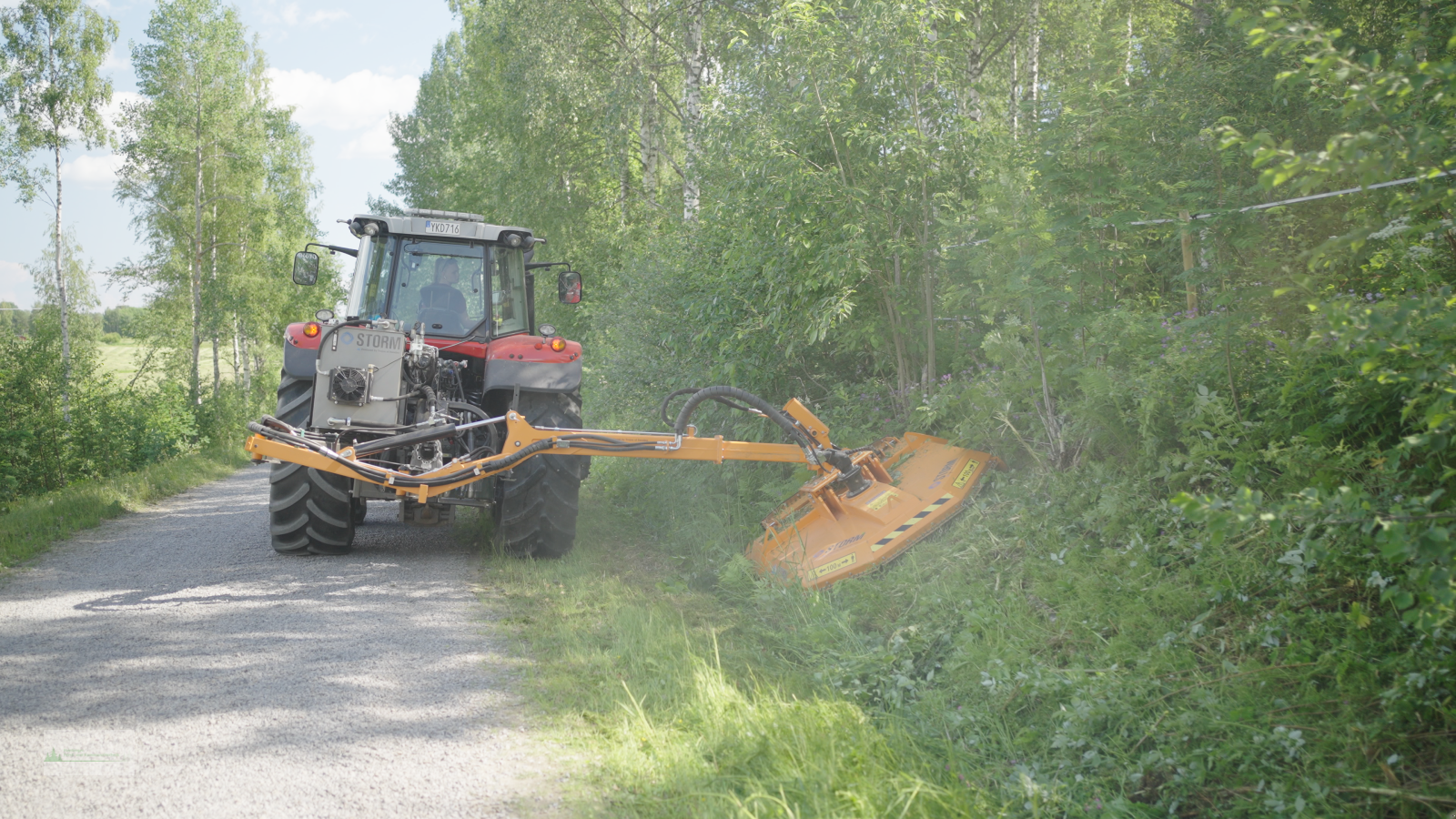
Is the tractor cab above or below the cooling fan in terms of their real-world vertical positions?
above

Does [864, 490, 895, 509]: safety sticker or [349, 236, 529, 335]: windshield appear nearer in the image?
[864, 490, 895, 509]: safety sticker

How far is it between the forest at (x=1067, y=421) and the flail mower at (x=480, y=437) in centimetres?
33

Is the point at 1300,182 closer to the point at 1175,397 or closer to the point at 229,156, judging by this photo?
the point at 1175,397

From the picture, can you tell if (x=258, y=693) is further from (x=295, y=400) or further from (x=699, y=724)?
(x=295, y=400)

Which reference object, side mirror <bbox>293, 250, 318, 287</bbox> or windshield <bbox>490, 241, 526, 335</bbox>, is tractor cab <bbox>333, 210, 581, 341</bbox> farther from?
side mirror <bbox>293, 250, 318, 287</bbox>

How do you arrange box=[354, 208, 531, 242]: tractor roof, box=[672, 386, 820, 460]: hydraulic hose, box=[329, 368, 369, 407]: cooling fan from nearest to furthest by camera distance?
box=[672, 386, 820, 460]: hydraulic hose, box=[329, 368, 369, 407]: cooling fan, box=[354, 208, 531, 242]: tractor roof

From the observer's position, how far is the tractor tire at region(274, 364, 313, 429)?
5.86 meters

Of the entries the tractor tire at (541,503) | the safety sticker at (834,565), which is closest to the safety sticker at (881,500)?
the safety sticker at (834,565)

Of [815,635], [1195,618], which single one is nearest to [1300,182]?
[1195,618]

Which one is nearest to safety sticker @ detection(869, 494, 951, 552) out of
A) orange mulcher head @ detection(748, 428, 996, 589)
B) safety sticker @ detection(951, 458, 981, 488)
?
orange mulcher head @ detection(748, 428, 996, 589)

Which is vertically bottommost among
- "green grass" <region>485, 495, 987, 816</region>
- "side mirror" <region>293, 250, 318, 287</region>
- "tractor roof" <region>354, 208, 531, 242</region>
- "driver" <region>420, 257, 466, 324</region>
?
"green grass" <region>485, 495, 987, 816</region>

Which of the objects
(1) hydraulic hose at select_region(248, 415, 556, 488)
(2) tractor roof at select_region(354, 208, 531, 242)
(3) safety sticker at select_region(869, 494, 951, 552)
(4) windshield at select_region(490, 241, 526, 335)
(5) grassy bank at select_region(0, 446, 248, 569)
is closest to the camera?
(3) safety sticker at select_region(869, 494, 951, 552)

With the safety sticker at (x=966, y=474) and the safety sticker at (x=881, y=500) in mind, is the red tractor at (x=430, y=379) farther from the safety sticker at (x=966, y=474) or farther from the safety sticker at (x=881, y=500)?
the safety sticker at (x=966, y=474)

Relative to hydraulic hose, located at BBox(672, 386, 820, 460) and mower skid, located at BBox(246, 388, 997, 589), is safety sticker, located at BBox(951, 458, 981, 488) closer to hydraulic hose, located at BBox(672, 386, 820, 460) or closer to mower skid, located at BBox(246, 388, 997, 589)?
mower skid, located at BBox(246, 388, 997, 589)
